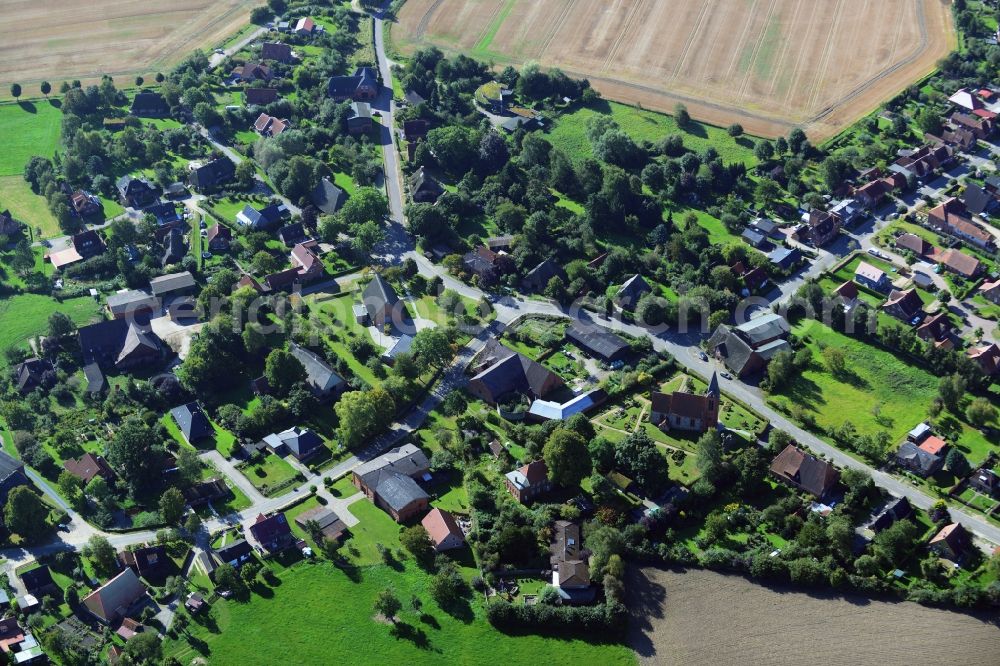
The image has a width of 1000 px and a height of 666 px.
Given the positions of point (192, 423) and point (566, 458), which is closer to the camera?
point (566, 458)

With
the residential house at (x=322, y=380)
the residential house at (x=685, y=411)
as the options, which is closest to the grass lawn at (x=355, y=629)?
the residential house at (x=322, y=380)

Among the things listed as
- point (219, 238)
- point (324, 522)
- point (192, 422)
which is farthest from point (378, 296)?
point (324, 522)

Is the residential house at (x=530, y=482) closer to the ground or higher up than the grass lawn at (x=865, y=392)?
higher up

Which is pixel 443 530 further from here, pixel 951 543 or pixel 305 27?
pixel 305 27

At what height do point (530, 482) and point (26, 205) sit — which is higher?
point (530, 482)

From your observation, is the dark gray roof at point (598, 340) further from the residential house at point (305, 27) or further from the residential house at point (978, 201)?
the residential house at point (305, 27)

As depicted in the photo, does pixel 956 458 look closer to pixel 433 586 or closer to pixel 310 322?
pixel 433 586

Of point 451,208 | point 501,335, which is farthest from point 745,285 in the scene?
point 451,208
